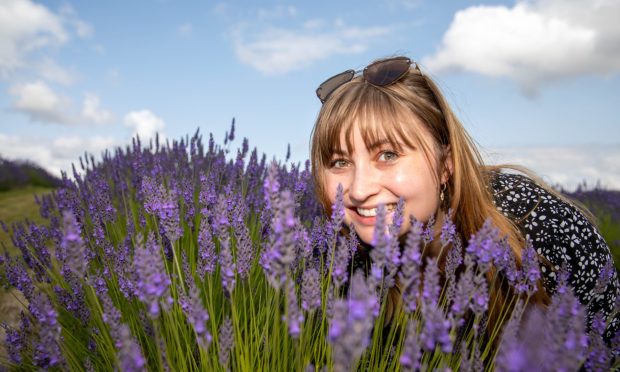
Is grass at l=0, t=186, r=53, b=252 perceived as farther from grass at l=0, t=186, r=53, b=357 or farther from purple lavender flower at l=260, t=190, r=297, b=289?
purple lavender flower at l=260, t=190, r=297, b=289

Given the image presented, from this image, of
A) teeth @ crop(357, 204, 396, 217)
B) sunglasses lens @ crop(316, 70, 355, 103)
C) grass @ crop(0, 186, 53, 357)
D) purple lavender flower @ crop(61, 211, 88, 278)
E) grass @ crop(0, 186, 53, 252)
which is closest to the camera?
purple lavender flower @ crop(61, 211, 88, 278)

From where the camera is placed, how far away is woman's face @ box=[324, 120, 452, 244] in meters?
2.50

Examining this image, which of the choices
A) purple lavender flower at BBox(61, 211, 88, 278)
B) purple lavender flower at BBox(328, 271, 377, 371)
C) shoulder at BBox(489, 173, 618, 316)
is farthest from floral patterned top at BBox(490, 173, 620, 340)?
purple lavender flower at BBox(61, 211, 88, 278)

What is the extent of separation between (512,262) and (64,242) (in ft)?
5.42

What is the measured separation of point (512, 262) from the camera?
1899 mm

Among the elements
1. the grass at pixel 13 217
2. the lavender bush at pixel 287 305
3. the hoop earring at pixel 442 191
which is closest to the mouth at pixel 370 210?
the lavender bush at pixel 287 305

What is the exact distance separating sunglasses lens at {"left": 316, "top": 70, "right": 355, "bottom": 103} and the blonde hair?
0.20 meters

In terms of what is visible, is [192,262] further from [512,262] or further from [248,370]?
[512,262]

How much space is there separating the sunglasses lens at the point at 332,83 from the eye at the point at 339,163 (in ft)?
2.27

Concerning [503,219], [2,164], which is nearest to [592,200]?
[503,219]

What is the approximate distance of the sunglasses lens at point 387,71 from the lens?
290 centimetres

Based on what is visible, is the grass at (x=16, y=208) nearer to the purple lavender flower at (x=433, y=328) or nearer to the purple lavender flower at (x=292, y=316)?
the purple lavender flower at (x=292, y=316)

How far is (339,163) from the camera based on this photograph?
2826 mm

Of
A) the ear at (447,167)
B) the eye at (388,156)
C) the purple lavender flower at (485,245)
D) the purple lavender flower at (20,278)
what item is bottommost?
the purple lavender flower at (20,278)
